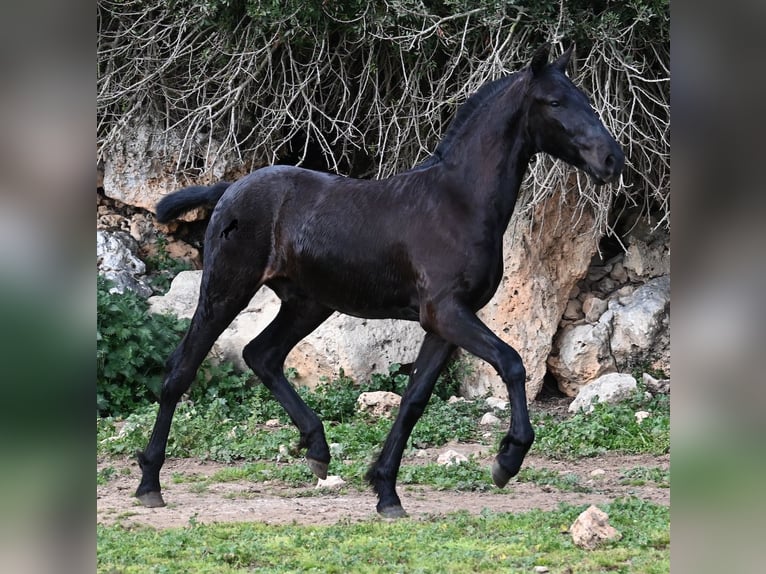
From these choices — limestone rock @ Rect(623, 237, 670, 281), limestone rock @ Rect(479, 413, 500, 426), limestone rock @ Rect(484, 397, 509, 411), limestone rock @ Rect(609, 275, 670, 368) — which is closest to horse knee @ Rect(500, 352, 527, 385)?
limestone rock @ Rect(479, 413, 500, 426)

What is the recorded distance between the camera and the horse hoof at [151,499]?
528 centimetres

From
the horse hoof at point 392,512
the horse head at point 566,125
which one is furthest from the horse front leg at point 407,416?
the horse head at point 566,125

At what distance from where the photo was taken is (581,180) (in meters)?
8.65

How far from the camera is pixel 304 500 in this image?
548cm

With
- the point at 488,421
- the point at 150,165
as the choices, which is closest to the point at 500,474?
the point at 488,421

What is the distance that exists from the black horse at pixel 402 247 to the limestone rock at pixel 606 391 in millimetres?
3285

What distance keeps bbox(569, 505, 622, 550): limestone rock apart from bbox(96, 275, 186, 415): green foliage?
4871mm

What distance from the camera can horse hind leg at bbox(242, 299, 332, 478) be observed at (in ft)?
18.0

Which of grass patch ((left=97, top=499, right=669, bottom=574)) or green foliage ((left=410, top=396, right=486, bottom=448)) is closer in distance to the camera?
grass patch ((left=97, top=499, right=669, bottom=574))

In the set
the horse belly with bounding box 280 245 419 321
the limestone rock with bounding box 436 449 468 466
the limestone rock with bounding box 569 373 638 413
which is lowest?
the limestone rock with bounding box 436 449 468 466

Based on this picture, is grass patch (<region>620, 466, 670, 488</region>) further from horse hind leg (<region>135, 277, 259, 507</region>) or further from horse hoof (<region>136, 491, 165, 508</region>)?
horse hoof (<region>136, 491, 165, 508</region>)
